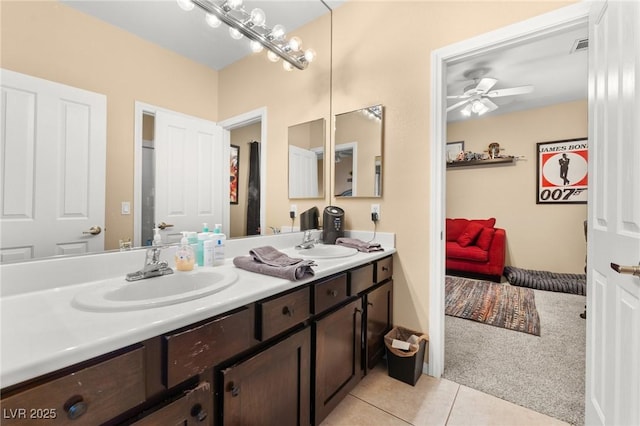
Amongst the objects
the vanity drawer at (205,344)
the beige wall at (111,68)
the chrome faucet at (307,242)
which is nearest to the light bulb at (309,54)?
the beige wall at (111,68)

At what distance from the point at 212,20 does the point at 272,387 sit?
5.83 ft

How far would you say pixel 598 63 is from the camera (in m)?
1.19

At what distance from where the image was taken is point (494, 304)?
300 cm

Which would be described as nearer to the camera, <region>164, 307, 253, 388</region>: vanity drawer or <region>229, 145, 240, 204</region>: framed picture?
<region>164, 307, 253, 388</region>: vanity drawer

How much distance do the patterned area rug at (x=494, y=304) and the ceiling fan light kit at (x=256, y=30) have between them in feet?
8.98

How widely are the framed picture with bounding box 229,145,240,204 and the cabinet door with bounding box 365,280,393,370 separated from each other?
99 cm

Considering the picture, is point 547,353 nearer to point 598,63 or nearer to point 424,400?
point 424,400

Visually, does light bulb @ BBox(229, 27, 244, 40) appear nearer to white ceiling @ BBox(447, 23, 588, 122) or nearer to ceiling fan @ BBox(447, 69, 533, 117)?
white ceiling @ BBox(447, 23, 588, 122)

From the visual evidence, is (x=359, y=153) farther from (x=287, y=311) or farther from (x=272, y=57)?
(x=287, y=311)

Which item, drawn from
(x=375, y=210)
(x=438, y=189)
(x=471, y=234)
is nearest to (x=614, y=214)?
(x=438, y=189)

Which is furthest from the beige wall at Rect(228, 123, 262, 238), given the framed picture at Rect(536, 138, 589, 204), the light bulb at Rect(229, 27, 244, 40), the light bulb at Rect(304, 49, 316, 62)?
the framed picture at Rect(536, 138, 589, 204)

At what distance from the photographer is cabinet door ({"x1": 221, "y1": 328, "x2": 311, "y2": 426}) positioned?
88cm

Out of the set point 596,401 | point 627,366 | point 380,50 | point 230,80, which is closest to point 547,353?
point 596,401

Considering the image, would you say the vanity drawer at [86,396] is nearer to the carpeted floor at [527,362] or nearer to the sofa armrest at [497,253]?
the carpeted floor at [527,362]
